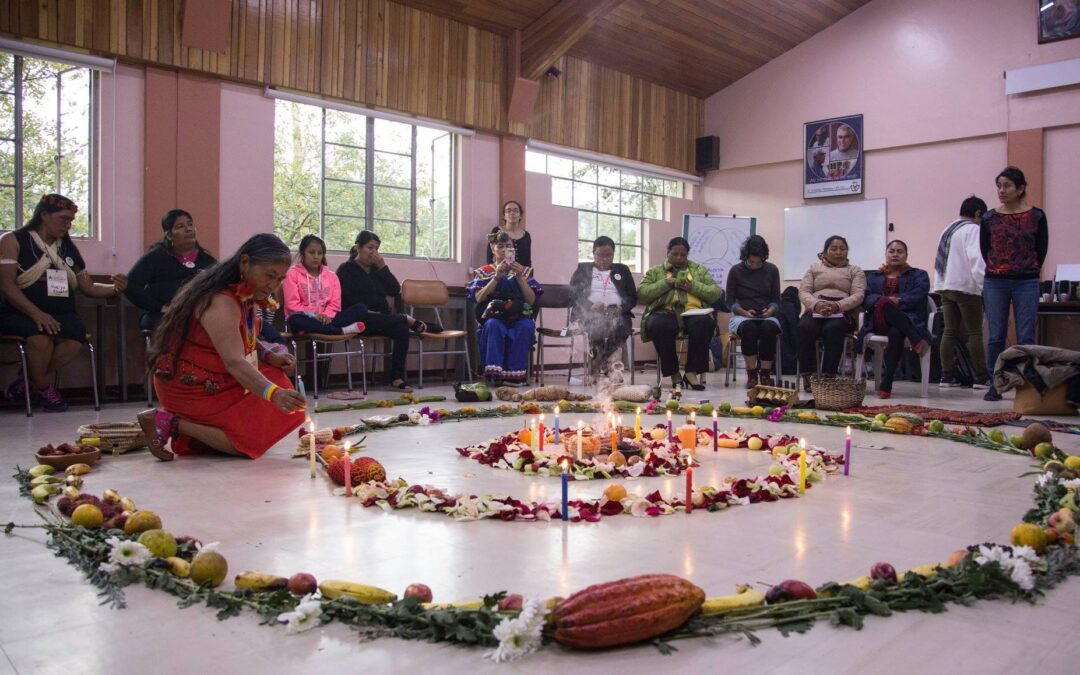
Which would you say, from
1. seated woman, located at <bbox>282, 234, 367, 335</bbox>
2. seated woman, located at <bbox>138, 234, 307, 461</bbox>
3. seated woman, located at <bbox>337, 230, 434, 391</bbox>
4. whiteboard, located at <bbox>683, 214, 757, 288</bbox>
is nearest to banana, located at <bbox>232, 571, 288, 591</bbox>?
seated woman, located at <bbox>138, 234, 307, 461</bbox>

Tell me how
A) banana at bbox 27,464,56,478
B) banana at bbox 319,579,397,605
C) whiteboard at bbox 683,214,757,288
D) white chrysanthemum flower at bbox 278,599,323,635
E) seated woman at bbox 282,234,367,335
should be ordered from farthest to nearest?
whiteboard at bbox 683,214,757,288, seated woman at bbox 282,234,367,335, banana at bbox 27,464,56,478, banana at bbox 319,579,397,605, white chrysanthemum flower at bbox 278,599,323,635

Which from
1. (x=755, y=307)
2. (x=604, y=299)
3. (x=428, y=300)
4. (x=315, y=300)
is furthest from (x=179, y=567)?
(x=755, y=307)

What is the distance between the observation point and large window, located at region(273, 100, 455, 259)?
7582 millimetres

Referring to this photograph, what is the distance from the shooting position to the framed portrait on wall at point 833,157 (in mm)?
10391

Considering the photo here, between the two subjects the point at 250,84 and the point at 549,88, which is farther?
the point at 549,88

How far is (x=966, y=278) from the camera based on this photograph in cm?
716

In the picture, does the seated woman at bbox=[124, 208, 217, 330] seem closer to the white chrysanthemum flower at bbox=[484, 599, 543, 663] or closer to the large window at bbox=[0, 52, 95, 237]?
Answer: the large window at bbox=[0, 52, 95, 237]

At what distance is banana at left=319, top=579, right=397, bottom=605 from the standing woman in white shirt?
22.5 feet

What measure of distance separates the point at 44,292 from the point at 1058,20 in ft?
33.6

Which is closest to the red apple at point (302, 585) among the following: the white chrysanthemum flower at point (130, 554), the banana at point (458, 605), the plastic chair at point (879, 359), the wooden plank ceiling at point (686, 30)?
the banana at point (458, 605)

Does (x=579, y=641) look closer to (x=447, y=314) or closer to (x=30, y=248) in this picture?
(x=30, y=248)

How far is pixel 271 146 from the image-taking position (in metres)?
7.26

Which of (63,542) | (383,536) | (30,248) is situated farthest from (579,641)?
(30,248)

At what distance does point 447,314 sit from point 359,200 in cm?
155
